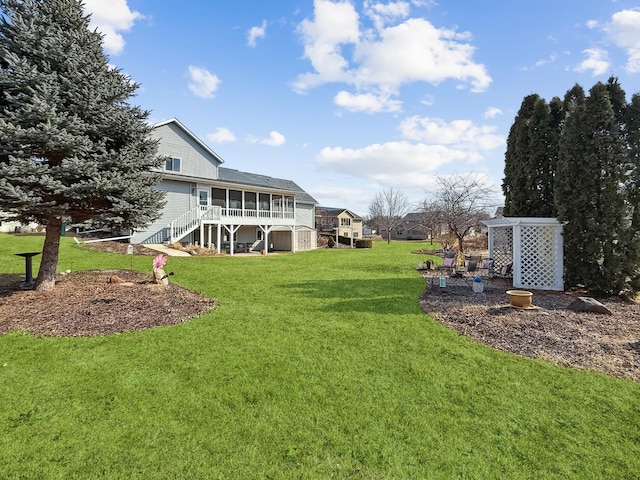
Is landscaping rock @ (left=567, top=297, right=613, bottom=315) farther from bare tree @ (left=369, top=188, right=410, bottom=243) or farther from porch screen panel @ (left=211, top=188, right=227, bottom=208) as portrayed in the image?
bare tree @ (left=369, top=188, right=410, bottom=243)

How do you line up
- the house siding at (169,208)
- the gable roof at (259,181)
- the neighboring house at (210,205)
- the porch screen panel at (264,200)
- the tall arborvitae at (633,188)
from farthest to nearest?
1. the porch screen panel at (264,200)
2. the gable roof at (259,181)
3. the neighboring house at (210,205)
4. the house siding at (169,208)
5. the tall arborvitae at (633,188)

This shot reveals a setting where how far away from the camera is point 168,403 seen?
3602 millimetres

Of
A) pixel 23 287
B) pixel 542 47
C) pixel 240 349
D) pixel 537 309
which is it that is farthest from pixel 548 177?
pixel 23 287

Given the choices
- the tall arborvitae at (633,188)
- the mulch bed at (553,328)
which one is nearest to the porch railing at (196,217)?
the mulch bed at (553,328)

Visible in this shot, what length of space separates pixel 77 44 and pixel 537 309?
12571 mm

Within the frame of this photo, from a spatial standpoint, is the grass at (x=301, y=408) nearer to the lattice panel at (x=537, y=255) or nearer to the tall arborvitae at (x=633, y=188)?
the lattice panel at (x=537, y=255)

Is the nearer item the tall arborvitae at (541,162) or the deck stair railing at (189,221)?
the tall arborvitae at (541,162)

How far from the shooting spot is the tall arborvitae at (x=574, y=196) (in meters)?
9.87

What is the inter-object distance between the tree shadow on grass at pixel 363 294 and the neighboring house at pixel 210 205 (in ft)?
35.5

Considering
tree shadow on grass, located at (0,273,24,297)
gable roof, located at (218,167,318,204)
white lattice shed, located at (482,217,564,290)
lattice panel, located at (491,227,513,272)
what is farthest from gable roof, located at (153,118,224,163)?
white lattice shed, located at (482,217,564,290)

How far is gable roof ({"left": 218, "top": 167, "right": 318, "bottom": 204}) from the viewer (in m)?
25.3

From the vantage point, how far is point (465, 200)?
77.4 feet

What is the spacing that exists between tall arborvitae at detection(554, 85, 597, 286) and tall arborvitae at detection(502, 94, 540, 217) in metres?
2.56

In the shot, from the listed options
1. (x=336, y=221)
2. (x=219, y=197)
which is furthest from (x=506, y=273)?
(x=336, y=221)
